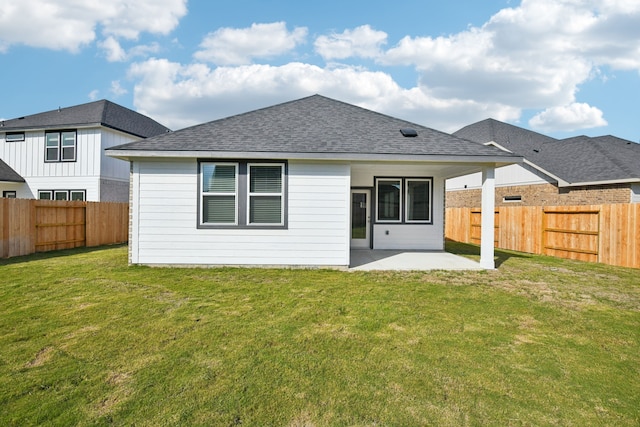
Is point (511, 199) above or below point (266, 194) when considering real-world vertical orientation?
above

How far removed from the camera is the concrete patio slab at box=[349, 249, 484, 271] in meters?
8.35

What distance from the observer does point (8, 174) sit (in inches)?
641

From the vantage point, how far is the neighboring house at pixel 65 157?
52.7 ft

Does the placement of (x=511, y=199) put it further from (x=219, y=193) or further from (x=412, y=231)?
(x=219, y=193)

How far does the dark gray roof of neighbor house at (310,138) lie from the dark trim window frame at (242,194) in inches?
18.8

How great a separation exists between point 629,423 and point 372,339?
2174 mm

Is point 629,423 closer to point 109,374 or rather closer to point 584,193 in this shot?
point 109,374

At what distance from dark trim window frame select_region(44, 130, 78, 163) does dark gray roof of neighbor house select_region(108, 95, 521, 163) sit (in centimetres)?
1132

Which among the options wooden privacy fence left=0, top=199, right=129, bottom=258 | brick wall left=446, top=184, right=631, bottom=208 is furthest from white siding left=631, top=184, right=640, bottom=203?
wooden privacy fence left=0, top=199, right=129, bottom=258

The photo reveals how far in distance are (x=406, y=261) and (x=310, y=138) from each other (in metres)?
4.30

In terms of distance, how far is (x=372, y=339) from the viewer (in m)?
3.81

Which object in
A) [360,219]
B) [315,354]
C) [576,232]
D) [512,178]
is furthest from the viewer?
[512,178]

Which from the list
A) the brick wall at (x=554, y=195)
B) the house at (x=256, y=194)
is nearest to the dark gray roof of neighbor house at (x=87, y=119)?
the house at (x=256, y=194)

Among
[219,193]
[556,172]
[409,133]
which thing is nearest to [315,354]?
[219,193]
